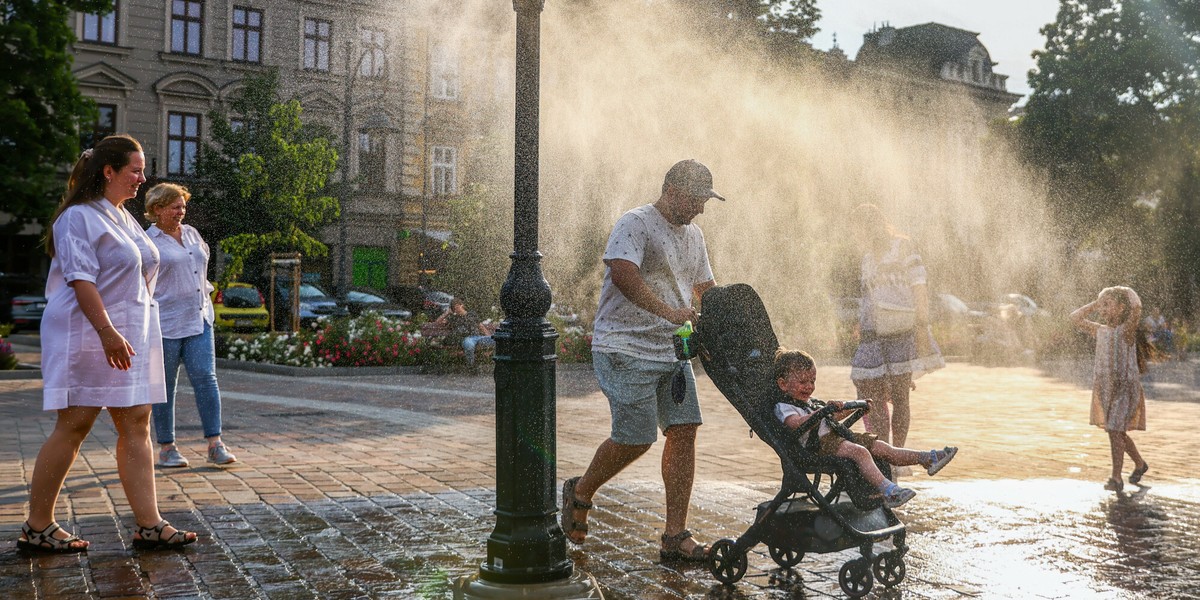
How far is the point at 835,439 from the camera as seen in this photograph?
4.54 m

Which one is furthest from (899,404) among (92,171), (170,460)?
(92,171)

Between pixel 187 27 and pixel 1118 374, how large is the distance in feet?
119

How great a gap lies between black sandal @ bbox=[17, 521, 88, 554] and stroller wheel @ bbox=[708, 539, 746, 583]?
2.68 meters

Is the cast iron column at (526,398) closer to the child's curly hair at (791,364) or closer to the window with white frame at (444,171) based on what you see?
the child's curly hair at (791,364)

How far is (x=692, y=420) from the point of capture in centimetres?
500

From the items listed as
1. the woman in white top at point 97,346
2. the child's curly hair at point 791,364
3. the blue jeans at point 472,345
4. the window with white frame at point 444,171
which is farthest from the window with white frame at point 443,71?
the child's curly hair at point 791,364

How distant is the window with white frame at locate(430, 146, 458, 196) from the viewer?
39.7 m

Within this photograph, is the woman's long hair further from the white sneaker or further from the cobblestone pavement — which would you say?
the white sneaker

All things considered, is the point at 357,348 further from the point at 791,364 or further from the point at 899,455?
the point at 899,455

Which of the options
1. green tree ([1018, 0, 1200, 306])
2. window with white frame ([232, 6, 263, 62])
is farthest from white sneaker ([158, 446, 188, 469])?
green tree ([1018, 0, 1200, 306])

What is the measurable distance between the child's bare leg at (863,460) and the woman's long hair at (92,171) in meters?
3.27

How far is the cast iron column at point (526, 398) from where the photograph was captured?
399 cm

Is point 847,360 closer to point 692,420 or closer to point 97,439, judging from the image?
point 97,439

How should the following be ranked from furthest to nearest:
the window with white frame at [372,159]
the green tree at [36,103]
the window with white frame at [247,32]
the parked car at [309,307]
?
the window with white frame at [372,159] < the window with white frame at [247,32] < the parked car at [309,307] < the green tree at [36,103]
